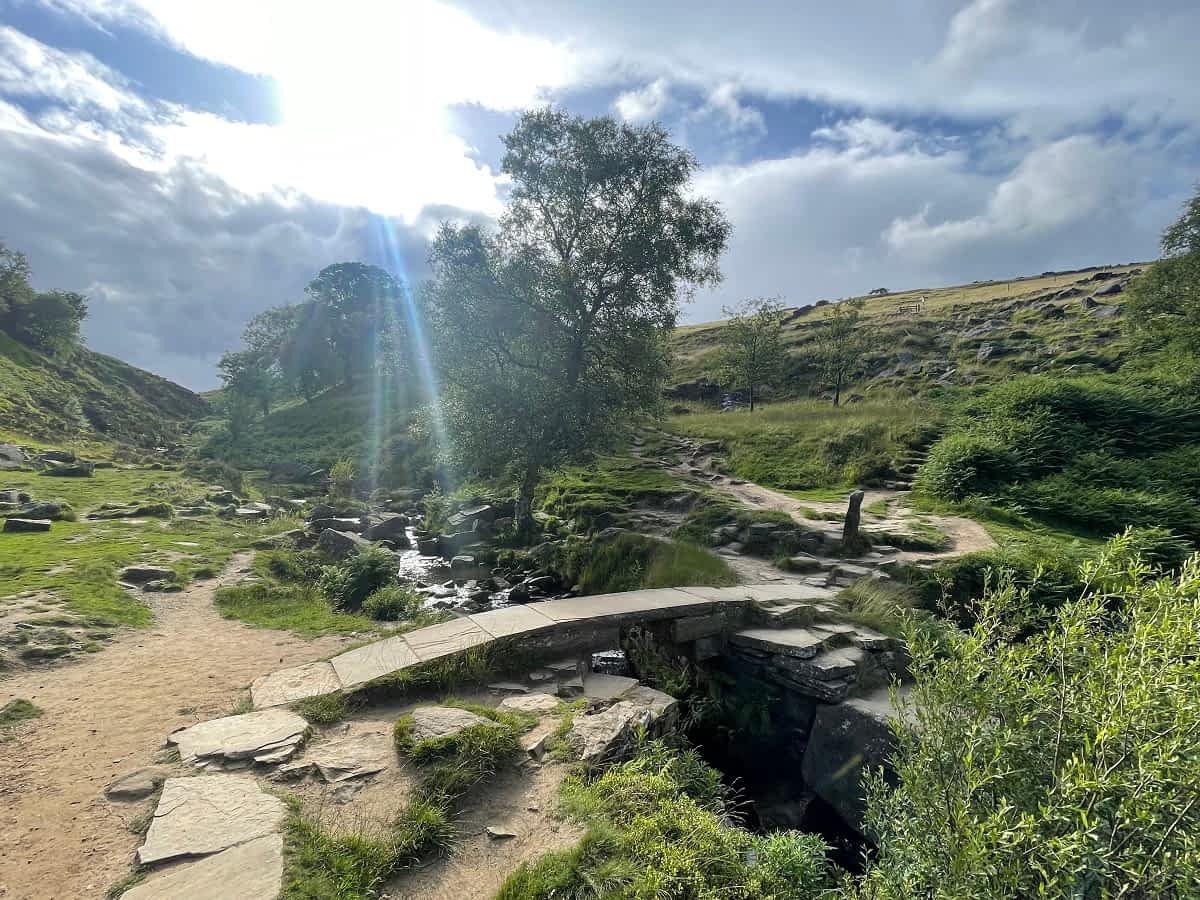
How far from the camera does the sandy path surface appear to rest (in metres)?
3.79

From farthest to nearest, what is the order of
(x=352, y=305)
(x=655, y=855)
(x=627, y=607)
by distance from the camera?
(x=352, y=305) < (x=627, y=607) < (x=655, y=855)

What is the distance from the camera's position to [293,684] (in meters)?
6.35

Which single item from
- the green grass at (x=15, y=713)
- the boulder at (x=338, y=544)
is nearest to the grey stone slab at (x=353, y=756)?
the green grass at (x=15, y=713)

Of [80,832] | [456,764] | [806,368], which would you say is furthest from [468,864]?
[806,368]

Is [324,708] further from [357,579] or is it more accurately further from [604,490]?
[604,490]

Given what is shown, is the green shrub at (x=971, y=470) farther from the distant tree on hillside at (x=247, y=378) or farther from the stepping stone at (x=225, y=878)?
the distant tree on hillside at (x=247, y=378)

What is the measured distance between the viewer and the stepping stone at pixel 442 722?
16.8 feet

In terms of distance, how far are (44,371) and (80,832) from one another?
218 ft

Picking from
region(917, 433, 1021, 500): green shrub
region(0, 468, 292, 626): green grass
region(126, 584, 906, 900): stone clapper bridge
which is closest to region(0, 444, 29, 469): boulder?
region(0, 468, 292, 626): green grass

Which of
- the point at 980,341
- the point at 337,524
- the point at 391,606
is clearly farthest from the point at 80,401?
the point at 980,341

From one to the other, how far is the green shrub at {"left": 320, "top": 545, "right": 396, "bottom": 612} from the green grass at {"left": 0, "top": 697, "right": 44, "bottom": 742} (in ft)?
16.8

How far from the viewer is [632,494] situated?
1853 centimetres

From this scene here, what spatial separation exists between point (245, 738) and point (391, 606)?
517 cm

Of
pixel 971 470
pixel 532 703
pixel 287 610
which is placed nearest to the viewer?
pixel 532 703
